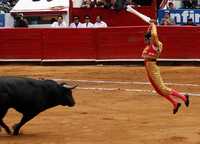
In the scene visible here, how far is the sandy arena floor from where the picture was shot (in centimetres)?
945

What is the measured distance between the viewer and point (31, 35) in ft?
75.3

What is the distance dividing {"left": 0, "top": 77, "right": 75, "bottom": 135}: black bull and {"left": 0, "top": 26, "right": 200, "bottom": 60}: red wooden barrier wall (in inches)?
473

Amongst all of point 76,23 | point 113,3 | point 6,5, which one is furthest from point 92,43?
point 6,5

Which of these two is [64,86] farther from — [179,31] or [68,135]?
[179,31]

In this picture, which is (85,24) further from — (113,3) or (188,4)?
(188,4)

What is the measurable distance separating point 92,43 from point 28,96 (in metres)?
12.9

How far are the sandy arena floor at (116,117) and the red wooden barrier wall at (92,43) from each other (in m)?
2.83

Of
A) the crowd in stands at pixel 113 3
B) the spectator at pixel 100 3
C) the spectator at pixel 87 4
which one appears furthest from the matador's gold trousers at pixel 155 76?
the spectator at pixel 87 4

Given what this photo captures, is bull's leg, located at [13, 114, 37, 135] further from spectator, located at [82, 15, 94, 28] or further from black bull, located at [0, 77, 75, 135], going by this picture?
spectator, located at [82, 15, 94, 28]

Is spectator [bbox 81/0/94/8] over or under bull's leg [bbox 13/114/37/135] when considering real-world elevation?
under

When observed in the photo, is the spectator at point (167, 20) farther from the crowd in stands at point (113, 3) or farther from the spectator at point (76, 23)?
the spectator at point (76, 23)

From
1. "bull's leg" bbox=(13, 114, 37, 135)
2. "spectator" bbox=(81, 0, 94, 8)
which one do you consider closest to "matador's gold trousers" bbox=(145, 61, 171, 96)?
"bull's leg" bbox=(13, 114, 37, 135)

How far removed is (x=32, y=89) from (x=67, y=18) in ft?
56.9

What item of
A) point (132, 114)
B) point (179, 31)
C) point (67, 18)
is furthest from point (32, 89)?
point (67, 18)
